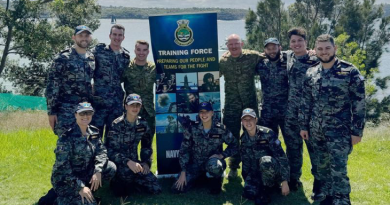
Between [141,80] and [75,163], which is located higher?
[141,80]

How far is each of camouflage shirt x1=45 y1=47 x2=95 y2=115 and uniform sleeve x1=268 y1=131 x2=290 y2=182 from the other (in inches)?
109

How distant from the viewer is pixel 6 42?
21625 millimetres

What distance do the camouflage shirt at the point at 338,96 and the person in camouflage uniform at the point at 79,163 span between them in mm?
2793

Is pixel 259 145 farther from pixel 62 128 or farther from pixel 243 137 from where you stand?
pixel 62 128

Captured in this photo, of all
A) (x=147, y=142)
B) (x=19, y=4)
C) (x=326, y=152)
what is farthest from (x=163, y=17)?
(x=19, y=4)

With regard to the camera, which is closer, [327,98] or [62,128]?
[327,98]

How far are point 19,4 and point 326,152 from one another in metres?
17.6

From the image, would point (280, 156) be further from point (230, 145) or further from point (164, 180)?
point (164, 180)

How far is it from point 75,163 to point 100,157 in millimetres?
317

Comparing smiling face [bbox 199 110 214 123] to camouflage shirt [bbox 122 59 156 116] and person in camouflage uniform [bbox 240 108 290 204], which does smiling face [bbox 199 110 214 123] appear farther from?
camouflage shirt [bbox 122 59 156 116]

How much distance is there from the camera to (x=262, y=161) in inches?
214

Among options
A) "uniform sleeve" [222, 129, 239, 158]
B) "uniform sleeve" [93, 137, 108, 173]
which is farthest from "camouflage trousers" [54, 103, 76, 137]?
"uniform sleeve" [222, 129, 239, 158]

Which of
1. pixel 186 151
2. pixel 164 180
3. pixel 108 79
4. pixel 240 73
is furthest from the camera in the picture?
pixel 164 180

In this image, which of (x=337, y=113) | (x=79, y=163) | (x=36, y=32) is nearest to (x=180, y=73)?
(x=79, y=163)
